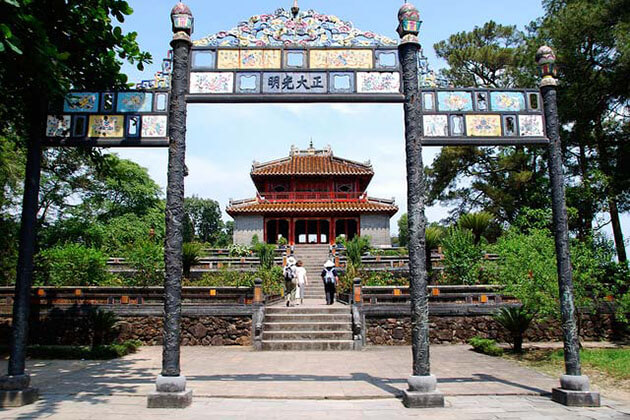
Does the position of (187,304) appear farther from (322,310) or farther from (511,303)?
(511,303)

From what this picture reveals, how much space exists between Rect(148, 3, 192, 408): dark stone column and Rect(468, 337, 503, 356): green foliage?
22.2 ft

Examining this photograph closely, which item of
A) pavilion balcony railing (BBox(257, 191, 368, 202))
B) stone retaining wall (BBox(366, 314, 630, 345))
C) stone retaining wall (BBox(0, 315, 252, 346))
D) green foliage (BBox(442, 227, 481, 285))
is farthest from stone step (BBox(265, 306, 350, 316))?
pavilion balcony railing (BBox(257, 191, 368, 202))

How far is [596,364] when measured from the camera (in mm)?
7816

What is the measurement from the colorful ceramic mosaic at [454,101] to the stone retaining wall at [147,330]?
7.56 m

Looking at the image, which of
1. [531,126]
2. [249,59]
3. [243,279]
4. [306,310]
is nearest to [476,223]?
[306,310]

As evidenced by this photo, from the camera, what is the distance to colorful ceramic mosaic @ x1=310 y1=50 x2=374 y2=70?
6.22 m

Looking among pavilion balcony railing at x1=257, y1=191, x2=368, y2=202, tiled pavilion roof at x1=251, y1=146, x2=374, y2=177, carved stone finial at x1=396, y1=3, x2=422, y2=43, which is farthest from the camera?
tiled pavilion roof at x1=251, y1=146, x2=374, y2=177

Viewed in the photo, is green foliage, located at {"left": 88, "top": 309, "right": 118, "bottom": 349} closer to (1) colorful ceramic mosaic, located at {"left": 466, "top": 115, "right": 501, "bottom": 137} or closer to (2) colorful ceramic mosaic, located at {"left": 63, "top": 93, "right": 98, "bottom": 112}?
(2) colorful ceramic mosaic, located at {"left": 63, "top": 93, "right": 98, "bottom": 112}

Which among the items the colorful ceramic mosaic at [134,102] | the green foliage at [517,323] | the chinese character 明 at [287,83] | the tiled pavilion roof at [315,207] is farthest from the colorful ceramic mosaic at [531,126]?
the tiled pavilion roof at [315,207]

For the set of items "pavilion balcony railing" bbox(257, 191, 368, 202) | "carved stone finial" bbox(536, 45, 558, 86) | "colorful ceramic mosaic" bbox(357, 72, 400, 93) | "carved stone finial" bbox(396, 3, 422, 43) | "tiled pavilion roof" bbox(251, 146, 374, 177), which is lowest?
"colorful ceramic mosaic" bbox(357, 72, 400, 93)

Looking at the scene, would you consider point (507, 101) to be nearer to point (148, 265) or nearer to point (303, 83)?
point (303, 83)

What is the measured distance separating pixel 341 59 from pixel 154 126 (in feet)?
9.06

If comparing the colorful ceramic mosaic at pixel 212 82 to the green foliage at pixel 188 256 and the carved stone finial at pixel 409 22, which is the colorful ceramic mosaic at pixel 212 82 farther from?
the green foliage at pixel 188 256

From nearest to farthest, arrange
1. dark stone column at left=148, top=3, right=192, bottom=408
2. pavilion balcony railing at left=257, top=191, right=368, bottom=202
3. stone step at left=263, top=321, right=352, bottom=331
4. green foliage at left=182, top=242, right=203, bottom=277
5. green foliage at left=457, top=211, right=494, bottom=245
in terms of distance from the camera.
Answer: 1. dark stone column at left=148, top=3, right=192, bottom=408
2. stone step at left=263, top=321, right=352, bottom=331
3. green foliage at left=457, top=211, right=494, bottom=245
4. green foliage at left=182, top=242, right=203, bottom=277
5. pavilion balcony railing at left=257, top=191, right=368, bottom=202
